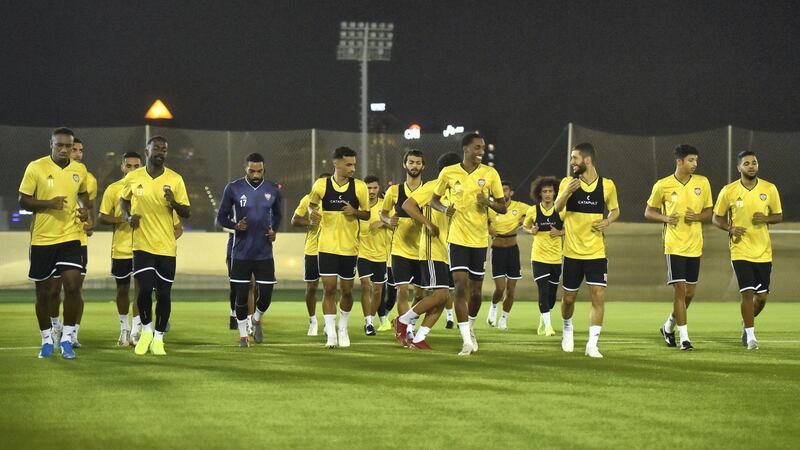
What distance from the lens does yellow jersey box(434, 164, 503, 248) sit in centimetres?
1168

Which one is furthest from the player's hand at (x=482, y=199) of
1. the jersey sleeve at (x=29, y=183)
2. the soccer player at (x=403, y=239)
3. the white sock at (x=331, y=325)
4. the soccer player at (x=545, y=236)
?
the jersey sleeve at (x=29, y=183)

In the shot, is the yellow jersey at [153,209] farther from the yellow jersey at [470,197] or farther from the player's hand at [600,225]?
the player's hand at [600,225]

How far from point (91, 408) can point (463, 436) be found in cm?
279

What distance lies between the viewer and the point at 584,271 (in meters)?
12.0

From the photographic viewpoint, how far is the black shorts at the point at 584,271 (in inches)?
464

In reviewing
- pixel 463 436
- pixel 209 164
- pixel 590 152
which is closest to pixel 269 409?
pixel 463 436

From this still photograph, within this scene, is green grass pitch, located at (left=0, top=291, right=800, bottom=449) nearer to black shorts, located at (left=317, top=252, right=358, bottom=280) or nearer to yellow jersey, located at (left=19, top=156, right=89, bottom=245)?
black shorts, located at (left=317, top=252, right=358, bottom=280)

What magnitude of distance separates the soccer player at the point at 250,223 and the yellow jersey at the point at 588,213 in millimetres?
3398

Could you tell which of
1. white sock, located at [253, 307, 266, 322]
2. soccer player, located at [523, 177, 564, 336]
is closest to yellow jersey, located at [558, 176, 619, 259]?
soccer player, located at [523, 177, 564, 336]

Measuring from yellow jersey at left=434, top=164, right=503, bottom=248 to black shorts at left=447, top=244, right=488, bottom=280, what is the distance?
5 centimetres

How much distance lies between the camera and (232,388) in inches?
341

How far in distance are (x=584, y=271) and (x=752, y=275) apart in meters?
2.29

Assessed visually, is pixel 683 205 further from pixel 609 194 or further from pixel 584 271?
pixel 584 271

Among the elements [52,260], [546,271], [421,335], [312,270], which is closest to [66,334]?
[52,260]
